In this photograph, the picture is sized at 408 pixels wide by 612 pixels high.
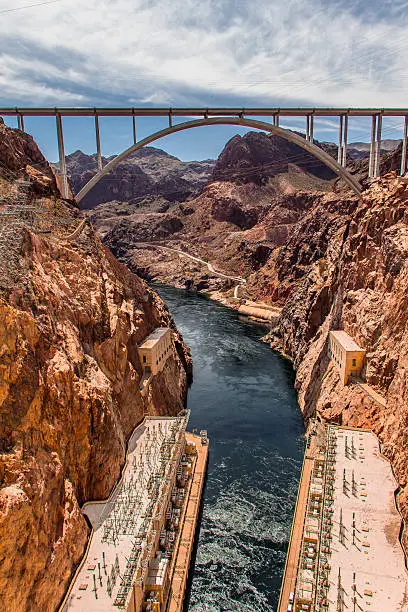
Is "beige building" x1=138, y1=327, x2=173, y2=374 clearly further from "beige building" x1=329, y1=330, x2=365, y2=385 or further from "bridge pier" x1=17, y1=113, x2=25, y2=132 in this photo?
"bridge pier" x1=17, y1=113, x2=25, y2=132

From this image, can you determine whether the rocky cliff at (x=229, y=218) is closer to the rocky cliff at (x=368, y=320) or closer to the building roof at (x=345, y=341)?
the rocky cliff at (x=368, y=320)

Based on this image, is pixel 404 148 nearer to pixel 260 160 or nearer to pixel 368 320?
pixel 368 320

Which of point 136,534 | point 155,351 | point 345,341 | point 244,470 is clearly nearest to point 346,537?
point 136,534

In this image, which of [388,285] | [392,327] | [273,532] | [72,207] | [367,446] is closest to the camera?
[273,532]

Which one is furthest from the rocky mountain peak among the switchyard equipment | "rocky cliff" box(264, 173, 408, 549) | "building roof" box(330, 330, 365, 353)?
the switchyard equipment

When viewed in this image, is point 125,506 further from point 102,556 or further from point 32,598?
point 32,598

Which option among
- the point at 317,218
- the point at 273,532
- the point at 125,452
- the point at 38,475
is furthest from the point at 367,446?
the point at 317,218

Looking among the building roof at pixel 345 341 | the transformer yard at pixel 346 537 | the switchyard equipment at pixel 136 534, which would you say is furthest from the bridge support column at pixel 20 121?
the transformer yard at pixel 346 537
